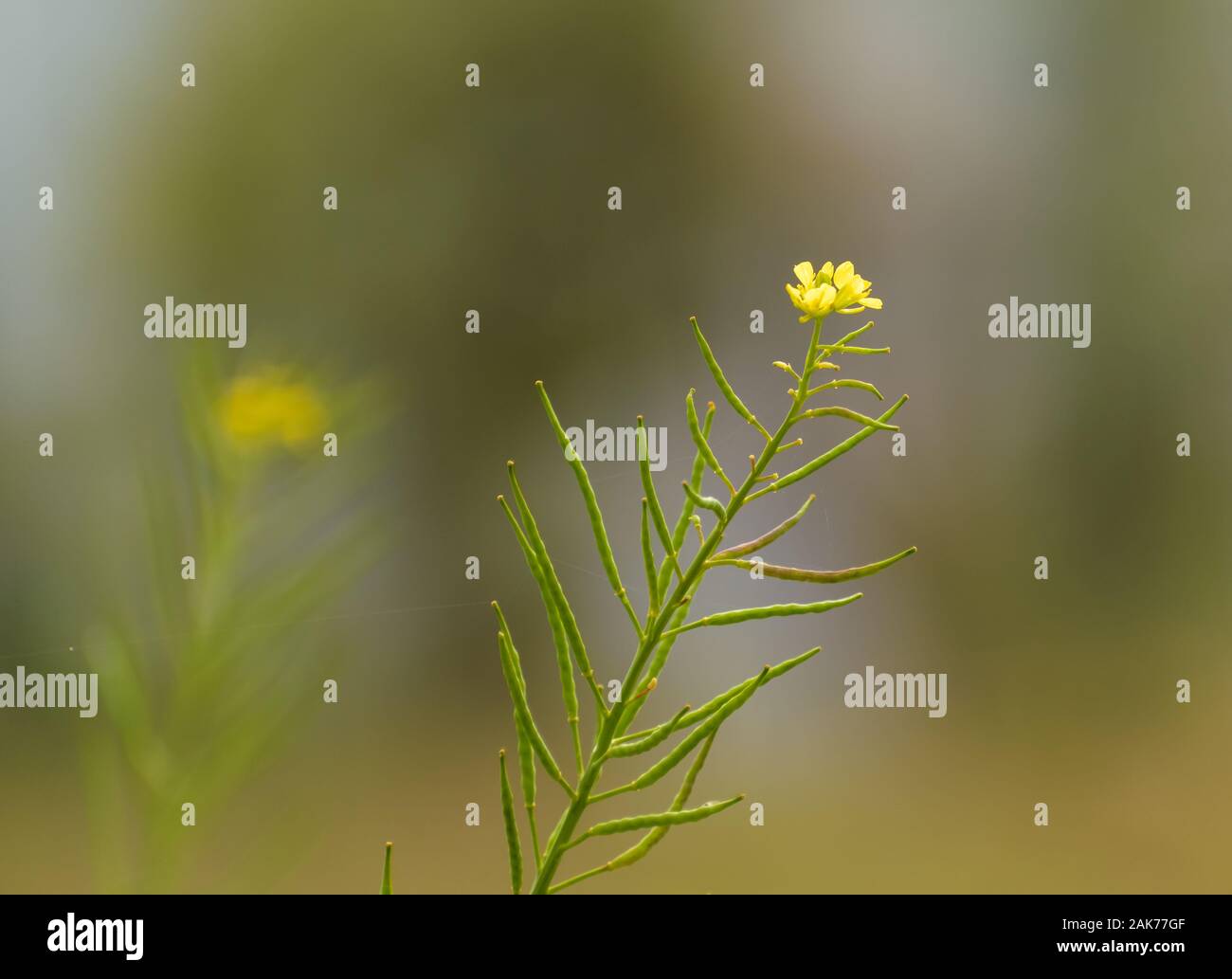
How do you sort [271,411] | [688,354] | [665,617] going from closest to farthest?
[665,617] < [271,411] < [688,354]

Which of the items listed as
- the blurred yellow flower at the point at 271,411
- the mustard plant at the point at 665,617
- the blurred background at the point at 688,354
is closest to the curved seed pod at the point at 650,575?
the mustard plant at the point at 665,617

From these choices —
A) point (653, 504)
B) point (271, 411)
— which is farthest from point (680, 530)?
point (271, 411)

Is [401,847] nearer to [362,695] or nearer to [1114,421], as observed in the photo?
[362,695]

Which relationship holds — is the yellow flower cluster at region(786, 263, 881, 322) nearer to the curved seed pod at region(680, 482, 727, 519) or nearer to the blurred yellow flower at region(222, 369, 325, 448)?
the curved seed pod at region(680, 482, 727, 519)

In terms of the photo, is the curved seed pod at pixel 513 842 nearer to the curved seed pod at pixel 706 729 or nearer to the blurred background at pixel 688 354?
the curved seed pod at pixel 706 729

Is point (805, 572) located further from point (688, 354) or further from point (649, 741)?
point (688, 354)
